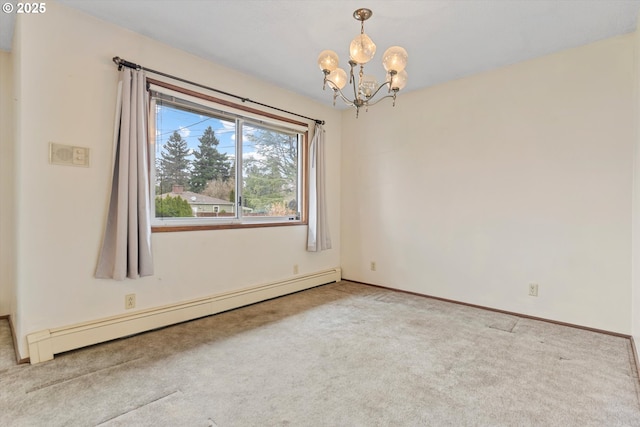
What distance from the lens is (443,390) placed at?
1884 millimetres

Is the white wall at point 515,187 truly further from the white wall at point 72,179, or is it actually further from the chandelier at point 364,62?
the white wall at point 72,179

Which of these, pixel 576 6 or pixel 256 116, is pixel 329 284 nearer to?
pixel 256 116

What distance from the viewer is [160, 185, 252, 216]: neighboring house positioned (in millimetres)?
3051

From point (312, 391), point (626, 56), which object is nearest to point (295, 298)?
point (312, 391)

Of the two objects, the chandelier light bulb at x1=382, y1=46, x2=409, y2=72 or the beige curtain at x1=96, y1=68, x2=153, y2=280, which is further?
the beige curtain at x1=96, y1=68, x2=153, y2=280

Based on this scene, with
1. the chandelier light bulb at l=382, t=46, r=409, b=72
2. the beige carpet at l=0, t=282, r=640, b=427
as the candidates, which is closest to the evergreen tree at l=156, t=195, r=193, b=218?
the beige carpet at l=0, t=282, r=640, b=427

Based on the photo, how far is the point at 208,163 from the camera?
3.27 m

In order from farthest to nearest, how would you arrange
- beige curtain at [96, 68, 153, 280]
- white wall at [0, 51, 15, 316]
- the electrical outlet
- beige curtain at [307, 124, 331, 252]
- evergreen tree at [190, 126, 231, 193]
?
beige curtain at [307, 124, 331, 252] < evergreen tree at [190, 126, 231, 193] < white wall at [0, 51, 15, 316] < the electrical outlet < beige curtain at [96, 68, 153, 280]

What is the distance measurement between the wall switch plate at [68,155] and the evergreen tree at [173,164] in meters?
0.57

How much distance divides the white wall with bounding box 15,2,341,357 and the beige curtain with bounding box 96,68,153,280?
8 centimetres

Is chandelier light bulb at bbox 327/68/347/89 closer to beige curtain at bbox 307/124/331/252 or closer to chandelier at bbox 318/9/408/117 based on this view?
chandelier at bbox 318/9/408/117

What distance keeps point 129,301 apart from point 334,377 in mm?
1818

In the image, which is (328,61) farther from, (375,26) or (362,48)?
(375,26)

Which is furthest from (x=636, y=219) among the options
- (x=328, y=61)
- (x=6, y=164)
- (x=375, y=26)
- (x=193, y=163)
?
(x=6, y=164)
